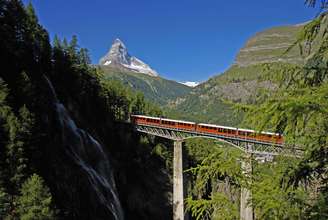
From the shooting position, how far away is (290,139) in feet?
15.5

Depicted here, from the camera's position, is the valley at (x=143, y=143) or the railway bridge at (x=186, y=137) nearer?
the valley at (x=143, y=143)

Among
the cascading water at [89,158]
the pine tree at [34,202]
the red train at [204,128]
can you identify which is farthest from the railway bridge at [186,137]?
the pine tree at [34,202]

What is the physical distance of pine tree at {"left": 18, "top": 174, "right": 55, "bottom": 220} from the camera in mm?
18797

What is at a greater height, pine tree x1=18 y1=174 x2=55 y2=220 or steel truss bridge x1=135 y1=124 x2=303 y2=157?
steel truss bridge x1=135 y1=124 x2=303 y2=157

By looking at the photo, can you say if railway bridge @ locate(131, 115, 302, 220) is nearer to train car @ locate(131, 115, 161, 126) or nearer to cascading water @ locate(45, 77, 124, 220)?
train car @ locate(131, 115, 161, 126)

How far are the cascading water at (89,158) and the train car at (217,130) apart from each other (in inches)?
523

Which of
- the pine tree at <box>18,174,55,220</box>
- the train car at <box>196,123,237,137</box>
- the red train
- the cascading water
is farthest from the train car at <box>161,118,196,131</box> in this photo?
the pine tree at <box>18,174,55,220</box>

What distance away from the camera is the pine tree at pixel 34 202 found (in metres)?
18.8

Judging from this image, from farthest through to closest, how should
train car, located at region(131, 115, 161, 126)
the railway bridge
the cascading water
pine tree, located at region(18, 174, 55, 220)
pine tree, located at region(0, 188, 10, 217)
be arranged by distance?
train car, located at region(131, 115, 161, 126) < the railway bridge < the cascading water < pine tree, located at region(18, 174, 55, 220) < pine tree, located at region(0, 188, 10, 217)

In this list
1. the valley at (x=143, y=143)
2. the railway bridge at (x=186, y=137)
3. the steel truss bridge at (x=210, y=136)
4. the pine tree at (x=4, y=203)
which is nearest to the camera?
the valley at (x=143, y=143)

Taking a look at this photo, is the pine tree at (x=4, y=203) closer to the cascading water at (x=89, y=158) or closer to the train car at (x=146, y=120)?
the cascading water at (x=89, y=158)

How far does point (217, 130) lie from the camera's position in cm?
4156

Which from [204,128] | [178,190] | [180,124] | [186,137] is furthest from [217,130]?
[178,190]

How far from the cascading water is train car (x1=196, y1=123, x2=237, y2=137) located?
1329 centimetres
